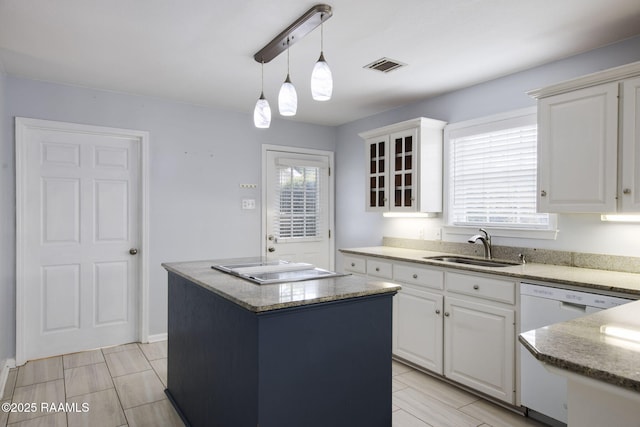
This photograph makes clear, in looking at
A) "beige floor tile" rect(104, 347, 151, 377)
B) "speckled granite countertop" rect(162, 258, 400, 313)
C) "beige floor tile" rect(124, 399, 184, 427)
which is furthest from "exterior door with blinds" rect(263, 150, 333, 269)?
"speckled granite countertop" rect(162, 258, 400, 313)

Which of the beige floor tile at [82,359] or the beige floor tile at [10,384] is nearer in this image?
the beige floor tile at [10,384]

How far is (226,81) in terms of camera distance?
337 centimetres

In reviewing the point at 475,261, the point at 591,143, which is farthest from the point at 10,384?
the point at 591,143

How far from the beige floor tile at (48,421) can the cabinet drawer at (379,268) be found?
2.48 m

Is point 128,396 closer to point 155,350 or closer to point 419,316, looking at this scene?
point 155,350

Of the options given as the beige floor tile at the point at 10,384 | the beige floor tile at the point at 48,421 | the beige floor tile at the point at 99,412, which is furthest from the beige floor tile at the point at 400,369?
the beige floor tile at the point at 10,384

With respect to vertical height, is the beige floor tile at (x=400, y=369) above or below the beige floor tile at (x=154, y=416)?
above

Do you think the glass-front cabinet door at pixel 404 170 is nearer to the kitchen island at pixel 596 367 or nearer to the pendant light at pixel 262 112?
the pendant light at pixel 262 112

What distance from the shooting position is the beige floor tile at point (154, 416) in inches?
95.6

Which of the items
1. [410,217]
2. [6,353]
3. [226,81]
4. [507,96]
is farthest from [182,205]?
[507,96]

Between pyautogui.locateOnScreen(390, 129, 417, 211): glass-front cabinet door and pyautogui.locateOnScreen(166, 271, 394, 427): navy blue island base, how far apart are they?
1.85 m

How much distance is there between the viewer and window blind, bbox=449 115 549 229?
3045mm

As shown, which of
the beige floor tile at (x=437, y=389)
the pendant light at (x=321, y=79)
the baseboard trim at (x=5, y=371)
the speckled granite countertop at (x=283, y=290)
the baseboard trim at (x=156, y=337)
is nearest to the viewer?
the speckled granite countertop at (x=283, y=290)

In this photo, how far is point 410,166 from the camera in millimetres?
3645
